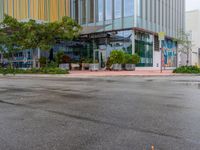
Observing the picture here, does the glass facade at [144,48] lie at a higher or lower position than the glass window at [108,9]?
lower

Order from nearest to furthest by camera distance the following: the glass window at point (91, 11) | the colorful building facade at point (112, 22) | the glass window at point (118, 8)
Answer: the colorful building facade at point (112, 22)
the glass window at point (118, 8)
the glass window at point (91, 11)

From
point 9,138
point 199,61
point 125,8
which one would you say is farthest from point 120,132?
point 199,61

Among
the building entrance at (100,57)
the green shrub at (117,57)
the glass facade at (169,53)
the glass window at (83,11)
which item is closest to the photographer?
the green shrub at (117,57)

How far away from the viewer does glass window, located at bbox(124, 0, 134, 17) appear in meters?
33.6

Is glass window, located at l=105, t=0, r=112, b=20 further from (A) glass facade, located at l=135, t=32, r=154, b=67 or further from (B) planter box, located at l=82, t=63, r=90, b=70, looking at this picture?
(B) planter box, located at l=82, t=63, r=90, b=70

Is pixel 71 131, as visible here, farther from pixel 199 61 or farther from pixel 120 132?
pixel 199 61

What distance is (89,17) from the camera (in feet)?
127

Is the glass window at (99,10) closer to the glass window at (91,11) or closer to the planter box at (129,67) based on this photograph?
the glass window at (91,11)

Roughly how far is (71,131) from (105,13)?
3314cm

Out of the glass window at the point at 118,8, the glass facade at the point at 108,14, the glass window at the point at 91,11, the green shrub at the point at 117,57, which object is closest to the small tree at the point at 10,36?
Answer: the green shrub at the point at 117,57

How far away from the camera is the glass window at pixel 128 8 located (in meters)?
33.6

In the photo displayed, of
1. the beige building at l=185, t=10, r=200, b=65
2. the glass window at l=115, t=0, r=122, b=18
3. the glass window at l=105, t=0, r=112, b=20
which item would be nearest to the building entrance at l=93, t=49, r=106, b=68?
the glass window at l=105, t=0, r=112, b=20

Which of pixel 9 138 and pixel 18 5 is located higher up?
pixel 18 5

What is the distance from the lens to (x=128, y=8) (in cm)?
3397
